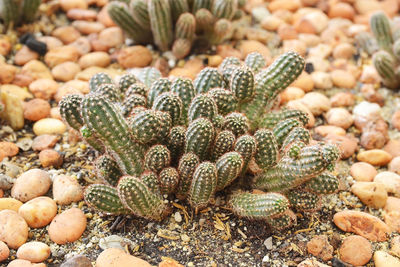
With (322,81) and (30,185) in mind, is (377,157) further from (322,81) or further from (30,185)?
(30,185)

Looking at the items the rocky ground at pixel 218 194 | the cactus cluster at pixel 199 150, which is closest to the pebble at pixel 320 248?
the rocky ground at pixel 218 194

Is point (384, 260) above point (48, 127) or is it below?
below

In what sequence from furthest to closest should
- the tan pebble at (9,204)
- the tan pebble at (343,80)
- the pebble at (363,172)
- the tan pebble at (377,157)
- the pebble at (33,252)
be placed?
the tan pebble at (343,80) → the tan pebble at (377,157) → the pebble at (363,172) → the tan pebble at (9,204) → the pebble at (33,252)

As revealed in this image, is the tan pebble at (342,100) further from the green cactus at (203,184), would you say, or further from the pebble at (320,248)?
the green cactus at (203,184)

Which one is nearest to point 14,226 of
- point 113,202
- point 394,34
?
point 113,202

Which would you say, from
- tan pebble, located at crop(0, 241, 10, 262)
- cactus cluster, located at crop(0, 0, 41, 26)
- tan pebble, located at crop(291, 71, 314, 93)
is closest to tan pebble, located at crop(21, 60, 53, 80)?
cactus cluster, located at crop(0, 0, 41, 26)

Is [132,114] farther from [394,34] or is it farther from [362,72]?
[394,34]

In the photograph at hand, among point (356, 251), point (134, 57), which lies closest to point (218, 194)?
point (356, 251)
